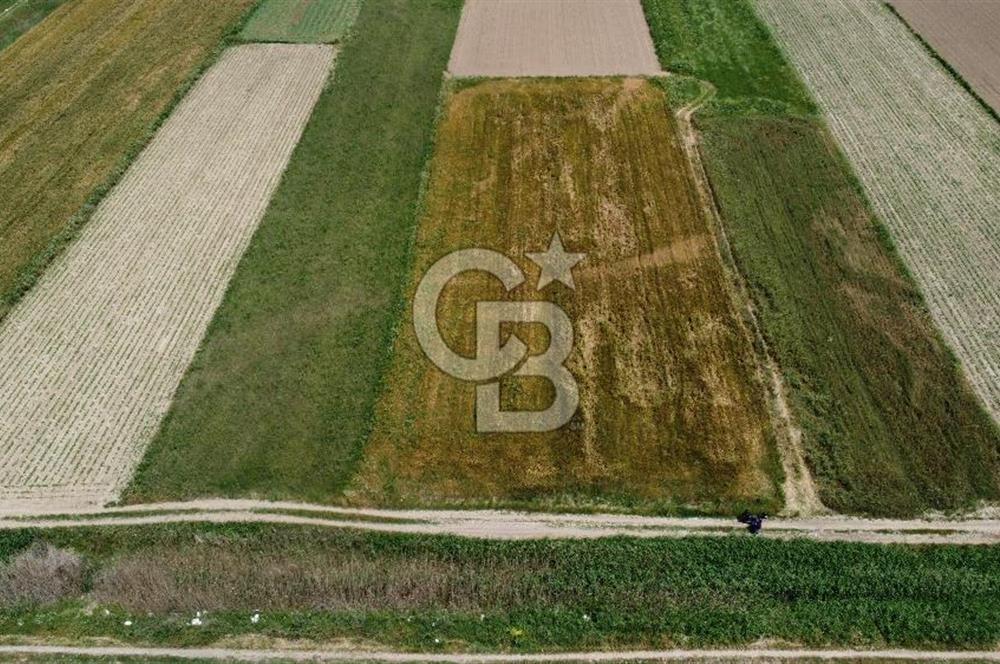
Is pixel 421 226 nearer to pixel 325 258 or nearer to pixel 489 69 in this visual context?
pixel 325 258

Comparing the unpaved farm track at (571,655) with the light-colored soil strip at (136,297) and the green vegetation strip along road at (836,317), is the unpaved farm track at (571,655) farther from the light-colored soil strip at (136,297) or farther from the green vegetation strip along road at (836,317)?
the light-colored soil strip at (136,297)

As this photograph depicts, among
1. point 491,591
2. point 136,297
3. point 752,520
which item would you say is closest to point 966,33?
point 752,520

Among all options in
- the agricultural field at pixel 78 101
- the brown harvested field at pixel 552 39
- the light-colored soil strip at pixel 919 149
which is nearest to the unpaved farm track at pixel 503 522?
the light-colored soil strip at pixel 919 149

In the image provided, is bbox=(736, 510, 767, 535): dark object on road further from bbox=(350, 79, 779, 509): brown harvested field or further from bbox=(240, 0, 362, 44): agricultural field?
bbox=(240, 0, 362, 44): agricultural field

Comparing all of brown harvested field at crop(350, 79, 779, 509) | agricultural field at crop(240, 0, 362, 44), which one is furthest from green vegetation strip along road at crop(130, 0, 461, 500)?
agricultural field at crop(240, 0, 362, 44)

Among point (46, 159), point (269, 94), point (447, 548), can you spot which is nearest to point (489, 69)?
point (269, 94)
